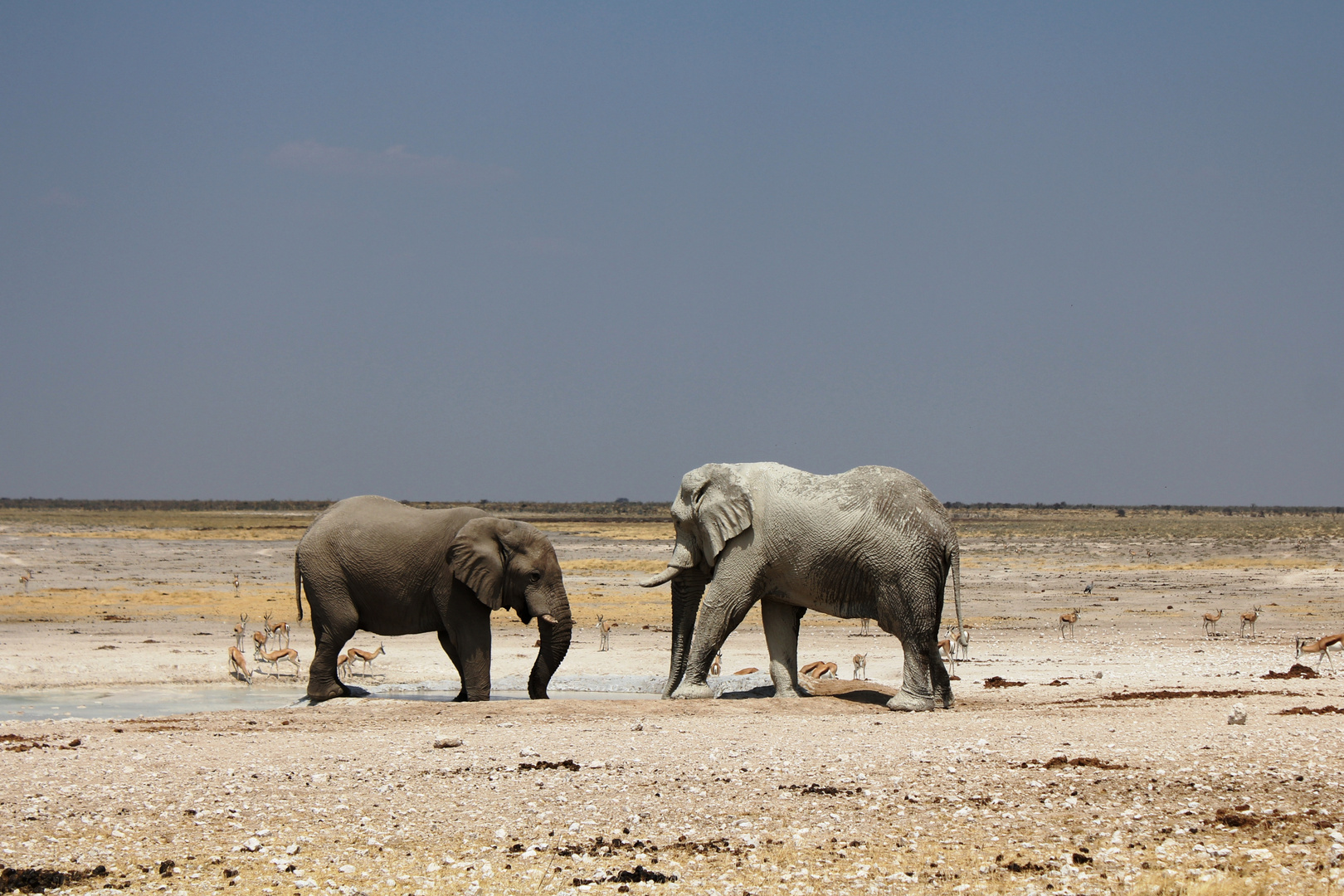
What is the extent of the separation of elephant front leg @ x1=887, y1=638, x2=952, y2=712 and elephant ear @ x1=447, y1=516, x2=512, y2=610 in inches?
210

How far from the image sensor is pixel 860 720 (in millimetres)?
13539

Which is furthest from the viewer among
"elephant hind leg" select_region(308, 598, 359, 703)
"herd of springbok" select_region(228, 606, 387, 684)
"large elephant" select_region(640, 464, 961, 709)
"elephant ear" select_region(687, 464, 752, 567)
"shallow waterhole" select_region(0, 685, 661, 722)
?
"herd of springbok" select_region(228, 606, 387, 684)

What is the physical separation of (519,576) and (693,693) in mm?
3076

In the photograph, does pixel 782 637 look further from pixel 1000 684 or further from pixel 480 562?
pixel 1000 684

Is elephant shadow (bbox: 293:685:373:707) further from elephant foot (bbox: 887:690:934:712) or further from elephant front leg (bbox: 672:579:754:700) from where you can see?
elephant foot (bbox: 887:690:934:712)

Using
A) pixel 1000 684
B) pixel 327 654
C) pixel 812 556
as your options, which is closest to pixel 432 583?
pixel 327 654

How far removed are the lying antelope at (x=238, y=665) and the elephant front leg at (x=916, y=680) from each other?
35.4ft

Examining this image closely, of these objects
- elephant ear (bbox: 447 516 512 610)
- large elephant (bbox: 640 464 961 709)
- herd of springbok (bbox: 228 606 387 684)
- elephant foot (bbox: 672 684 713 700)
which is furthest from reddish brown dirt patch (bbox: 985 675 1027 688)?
herd of springbok (bbox: 228 606 387 684)

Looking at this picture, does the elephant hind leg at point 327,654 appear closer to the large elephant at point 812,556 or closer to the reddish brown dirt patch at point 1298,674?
the large elephant at point 812,556

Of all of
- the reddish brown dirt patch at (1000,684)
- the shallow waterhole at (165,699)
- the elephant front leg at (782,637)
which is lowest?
the shallow waterhole at (165,699)

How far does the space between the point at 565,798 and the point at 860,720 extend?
4.40 m

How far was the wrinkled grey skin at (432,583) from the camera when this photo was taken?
56.5ft

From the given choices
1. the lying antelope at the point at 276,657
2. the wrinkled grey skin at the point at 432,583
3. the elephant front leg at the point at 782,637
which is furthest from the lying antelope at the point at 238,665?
the elephant front leg at the point at 782,637

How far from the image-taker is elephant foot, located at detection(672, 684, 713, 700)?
1550 cm
